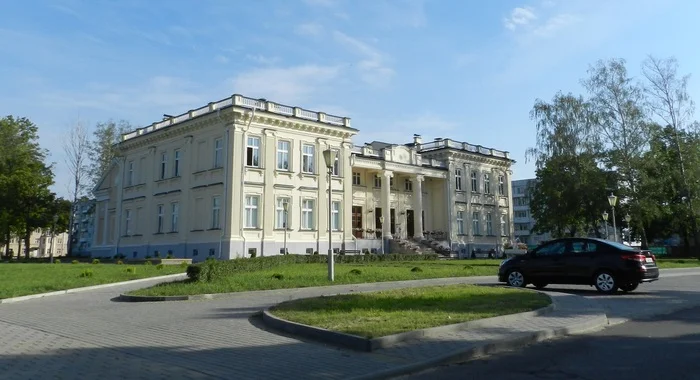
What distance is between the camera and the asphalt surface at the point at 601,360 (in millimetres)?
6469

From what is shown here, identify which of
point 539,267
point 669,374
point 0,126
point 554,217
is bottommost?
point 669,374

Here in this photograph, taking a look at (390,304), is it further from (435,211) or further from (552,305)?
(435,211)

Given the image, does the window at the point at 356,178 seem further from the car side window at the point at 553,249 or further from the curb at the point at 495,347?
the curb at the point at 495,347

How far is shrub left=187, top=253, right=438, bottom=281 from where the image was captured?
18.0 m

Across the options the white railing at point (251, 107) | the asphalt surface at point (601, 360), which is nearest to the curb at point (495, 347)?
the asphalt surface at point (601, 360)

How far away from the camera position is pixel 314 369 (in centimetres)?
662

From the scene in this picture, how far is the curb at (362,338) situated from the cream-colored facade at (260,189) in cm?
2682

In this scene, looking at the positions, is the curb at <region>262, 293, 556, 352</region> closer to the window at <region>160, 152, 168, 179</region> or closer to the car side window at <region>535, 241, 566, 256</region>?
the car side window at <region>535, 241, 566, 256</region>

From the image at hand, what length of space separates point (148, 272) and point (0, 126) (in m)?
41.8

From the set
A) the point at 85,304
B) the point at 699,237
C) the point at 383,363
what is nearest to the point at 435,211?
the point at 699,237

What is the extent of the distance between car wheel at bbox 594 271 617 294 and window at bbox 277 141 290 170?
27.0 meters

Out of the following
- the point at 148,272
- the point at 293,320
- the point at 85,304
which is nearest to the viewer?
the point at 293,320

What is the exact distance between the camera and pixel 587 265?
51.8 feet

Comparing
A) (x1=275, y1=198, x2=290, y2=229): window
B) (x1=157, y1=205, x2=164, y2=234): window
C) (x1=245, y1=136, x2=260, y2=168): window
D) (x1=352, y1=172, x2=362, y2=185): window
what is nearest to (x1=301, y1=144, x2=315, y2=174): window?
(x1=275, y1=198, x2=290, y2=229): window
